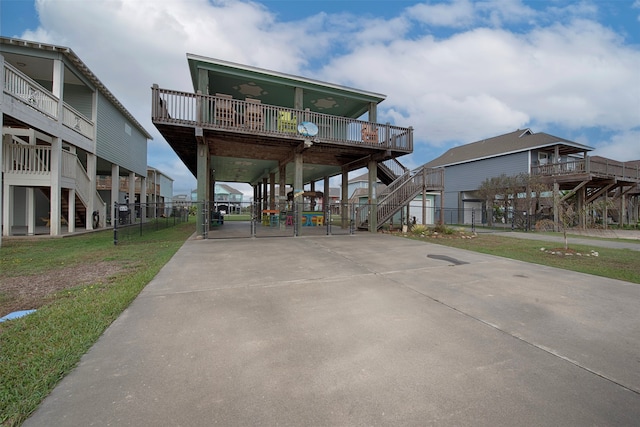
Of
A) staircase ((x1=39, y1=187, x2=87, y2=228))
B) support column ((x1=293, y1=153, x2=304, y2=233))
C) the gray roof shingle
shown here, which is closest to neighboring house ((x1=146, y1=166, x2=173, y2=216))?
staircase ((x1=39, y1=187, x2=87, y2=228))

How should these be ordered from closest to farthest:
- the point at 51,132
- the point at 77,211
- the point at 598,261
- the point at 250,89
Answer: the point at 598,261 < the point at 51,132 < the point at 250,89 < the point at 77,211

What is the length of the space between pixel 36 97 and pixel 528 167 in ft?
96.7

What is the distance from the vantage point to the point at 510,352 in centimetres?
265

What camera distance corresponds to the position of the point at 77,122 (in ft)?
43.1

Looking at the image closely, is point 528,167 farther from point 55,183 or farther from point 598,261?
point 55,183

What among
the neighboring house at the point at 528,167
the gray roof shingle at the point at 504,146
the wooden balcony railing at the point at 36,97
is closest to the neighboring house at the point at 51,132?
the wooden balcony railing at the point at 36,97

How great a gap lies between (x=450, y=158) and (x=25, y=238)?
108ft

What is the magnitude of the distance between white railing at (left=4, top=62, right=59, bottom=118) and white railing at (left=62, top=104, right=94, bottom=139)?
91 cm

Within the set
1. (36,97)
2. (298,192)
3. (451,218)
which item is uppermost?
(36,97)

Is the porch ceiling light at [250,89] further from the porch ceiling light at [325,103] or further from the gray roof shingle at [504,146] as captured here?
the gray roof shingle at [504,146]

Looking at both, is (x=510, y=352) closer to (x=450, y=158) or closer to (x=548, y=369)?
(x=548, y=369)

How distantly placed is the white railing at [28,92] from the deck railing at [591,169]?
89.5 feet

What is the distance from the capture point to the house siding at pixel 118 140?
15.4m

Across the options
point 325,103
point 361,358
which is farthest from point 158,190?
point 361,358
